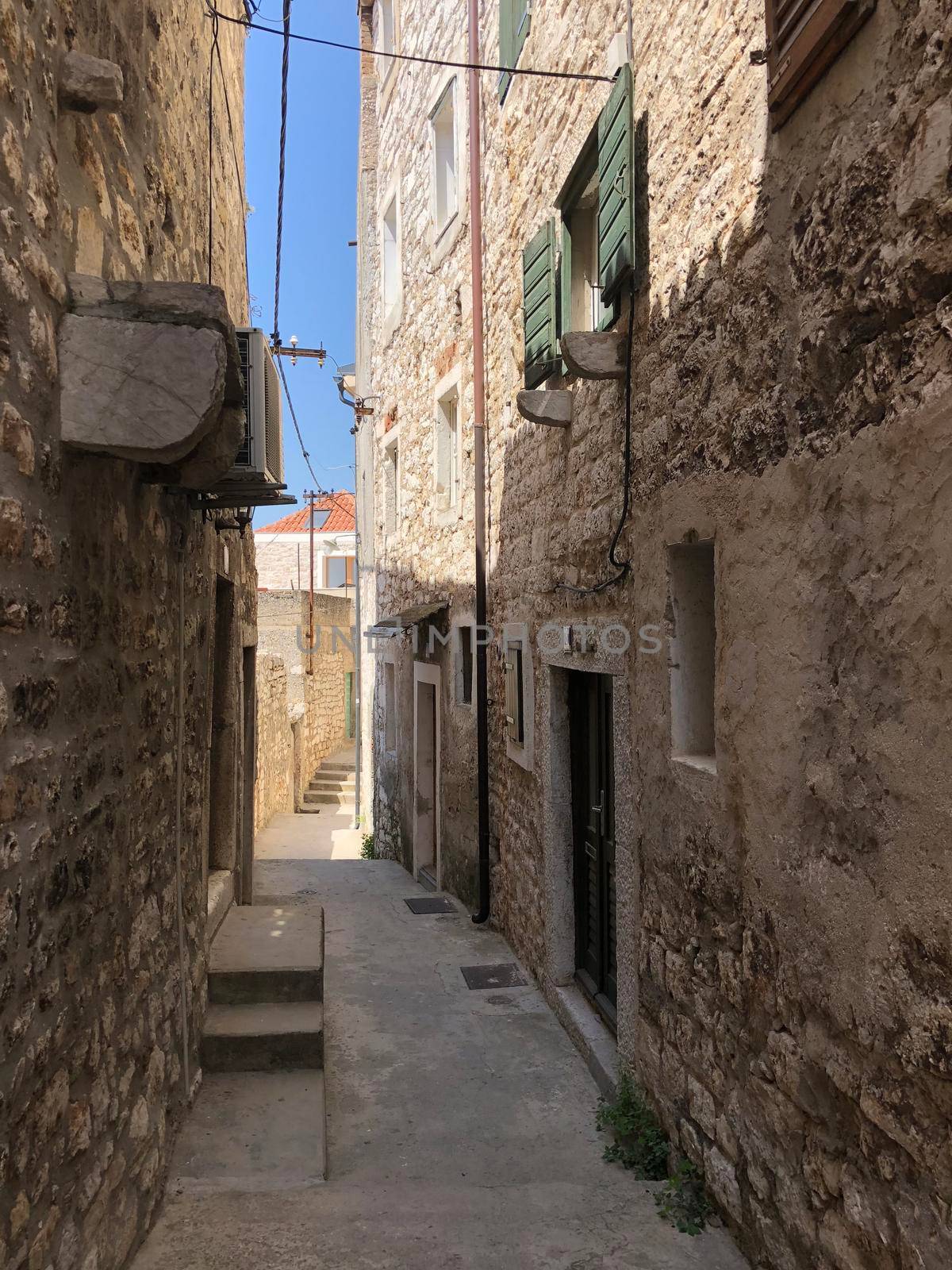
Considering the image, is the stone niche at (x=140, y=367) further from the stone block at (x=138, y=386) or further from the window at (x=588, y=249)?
the window at (x=588, y=249)

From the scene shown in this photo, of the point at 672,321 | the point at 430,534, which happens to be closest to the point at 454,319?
the point at 430,534

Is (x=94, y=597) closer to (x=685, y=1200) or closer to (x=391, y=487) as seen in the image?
(x=685, y=1200)

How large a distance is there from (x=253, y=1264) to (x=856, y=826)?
2063 mm

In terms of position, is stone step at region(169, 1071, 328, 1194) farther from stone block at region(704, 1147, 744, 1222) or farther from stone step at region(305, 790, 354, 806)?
stone step at region(305, 790, 354, 806)

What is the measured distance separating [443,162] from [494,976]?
715cm

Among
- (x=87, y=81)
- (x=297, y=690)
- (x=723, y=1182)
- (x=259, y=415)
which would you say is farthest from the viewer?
(x=297, y=690)

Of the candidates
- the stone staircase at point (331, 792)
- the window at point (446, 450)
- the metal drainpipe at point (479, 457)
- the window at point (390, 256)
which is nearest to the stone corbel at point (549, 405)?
the metal drainpipe at point (479, 457)

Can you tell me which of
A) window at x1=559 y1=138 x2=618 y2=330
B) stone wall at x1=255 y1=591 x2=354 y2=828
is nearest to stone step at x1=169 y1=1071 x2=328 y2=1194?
window at x1=559 y1=138 x2=618 y2=330

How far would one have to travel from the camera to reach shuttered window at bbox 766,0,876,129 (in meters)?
2.16

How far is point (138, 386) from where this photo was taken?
2.14m

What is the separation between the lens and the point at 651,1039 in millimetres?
3576

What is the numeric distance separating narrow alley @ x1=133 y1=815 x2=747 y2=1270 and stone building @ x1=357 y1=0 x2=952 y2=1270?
0.31 metres

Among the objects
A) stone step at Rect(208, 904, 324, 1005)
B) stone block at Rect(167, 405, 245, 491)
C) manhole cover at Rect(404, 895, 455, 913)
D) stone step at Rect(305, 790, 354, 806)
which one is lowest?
stone step at Rect(305, 790, 354, 806)

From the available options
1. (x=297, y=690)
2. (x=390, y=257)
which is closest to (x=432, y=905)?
(x=390, y=257)
